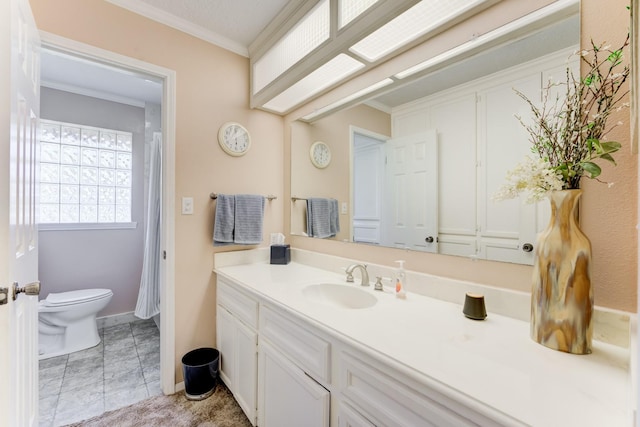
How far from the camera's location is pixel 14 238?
84cm

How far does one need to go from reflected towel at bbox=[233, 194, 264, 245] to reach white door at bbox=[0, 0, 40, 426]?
98cm

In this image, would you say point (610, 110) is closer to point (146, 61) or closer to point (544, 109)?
point (544, 109)

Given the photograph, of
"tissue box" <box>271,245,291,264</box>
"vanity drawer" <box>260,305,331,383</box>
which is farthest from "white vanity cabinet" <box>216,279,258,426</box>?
"tissue box" <box>271,245,291,264</box>

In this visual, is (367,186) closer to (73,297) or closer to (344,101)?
(344,101)

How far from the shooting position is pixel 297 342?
108 cm

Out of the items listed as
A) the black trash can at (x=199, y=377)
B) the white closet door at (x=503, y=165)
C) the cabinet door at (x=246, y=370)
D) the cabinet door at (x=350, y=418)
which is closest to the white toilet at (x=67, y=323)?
the black trash can at (x=199, y=377)

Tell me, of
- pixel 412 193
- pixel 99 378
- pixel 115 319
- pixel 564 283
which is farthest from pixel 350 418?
pixel 115 319

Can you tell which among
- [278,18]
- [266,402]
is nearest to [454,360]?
[266,402]

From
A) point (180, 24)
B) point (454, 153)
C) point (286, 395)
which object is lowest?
point (286, 395)

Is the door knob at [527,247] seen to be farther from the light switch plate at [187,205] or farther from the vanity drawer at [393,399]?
→ the light switch plate at [187,205]

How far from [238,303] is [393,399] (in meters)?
1.05

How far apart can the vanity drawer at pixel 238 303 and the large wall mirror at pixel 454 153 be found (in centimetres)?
69

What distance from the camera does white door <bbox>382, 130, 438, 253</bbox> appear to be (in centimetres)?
128

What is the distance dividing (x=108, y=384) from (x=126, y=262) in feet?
4.47
